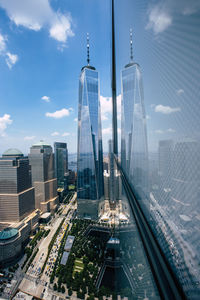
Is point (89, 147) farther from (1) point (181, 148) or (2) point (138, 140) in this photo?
(1) point (181, 148)

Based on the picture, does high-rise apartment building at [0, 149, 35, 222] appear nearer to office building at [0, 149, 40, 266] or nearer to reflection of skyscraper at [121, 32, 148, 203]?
office building at [0, 149, 40, 266]

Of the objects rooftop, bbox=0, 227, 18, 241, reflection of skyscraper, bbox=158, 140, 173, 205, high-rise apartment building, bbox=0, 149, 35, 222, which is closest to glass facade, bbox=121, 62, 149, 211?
reflection of skyscraper, bbox=158, 140, 173, 205

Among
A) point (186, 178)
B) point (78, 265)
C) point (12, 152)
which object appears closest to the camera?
point (186, 178)

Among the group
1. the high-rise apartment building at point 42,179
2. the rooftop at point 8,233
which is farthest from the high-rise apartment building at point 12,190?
the high-rise apartment building at point 42,179

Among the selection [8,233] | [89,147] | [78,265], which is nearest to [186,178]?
[78,265]

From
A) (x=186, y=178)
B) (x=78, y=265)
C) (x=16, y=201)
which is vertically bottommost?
(x=78, y=265)

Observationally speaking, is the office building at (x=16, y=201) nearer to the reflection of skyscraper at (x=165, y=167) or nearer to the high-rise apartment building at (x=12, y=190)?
the high-rise apartment building at (x=12, y=190)
